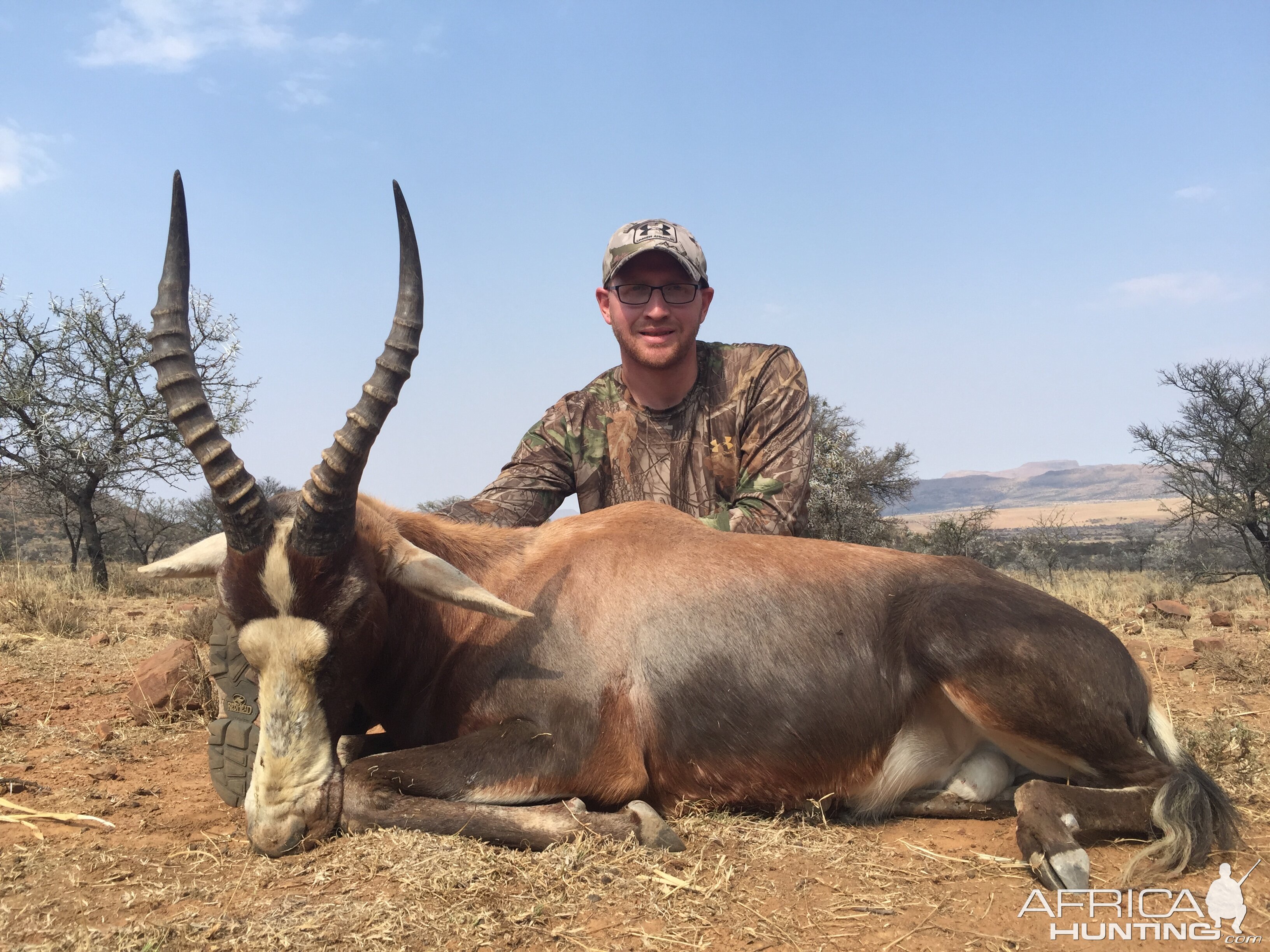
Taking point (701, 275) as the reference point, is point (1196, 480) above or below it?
below

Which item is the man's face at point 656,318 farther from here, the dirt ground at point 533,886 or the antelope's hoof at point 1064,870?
the antelope's hoof at point 1064,870

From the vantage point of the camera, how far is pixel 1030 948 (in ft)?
9.68

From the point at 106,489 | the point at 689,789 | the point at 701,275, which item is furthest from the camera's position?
the point at 106,489

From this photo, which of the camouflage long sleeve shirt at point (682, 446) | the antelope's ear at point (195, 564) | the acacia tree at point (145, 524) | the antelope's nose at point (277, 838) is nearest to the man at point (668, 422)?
the camouflage long sleeve shirt at point (682, 446)

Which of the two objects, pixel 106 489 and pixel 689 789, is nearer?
pixel 689 789

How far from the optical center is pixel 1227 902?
3.29 meters

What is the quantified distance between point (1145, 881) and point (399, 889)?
278 centimetres

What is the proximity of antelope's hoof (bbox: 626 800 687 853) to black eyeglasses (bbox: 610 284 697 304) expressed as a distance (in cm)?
384

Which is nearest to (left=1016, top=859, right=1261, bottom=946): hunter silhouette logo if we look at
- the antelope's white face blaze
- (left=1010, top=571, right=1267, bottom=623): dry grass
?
the antelope's white face blaze

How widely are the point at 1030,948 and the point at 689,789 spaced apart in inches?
63.3

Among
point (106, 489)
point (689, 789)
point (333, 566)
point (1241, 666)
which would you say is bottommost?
point (1241, 666)

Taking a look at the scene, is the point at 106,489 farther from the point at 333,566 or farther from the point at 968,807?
the point at 968,807

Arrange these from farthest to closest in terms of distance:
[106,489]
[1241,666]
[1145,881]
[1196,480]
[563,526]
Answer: [1196,480] < [106,489] < [1241,666] < [563,526] < [1145,881]

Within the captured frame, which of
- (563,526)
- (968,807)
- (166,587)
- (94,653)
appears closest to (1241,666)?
(968,807)
